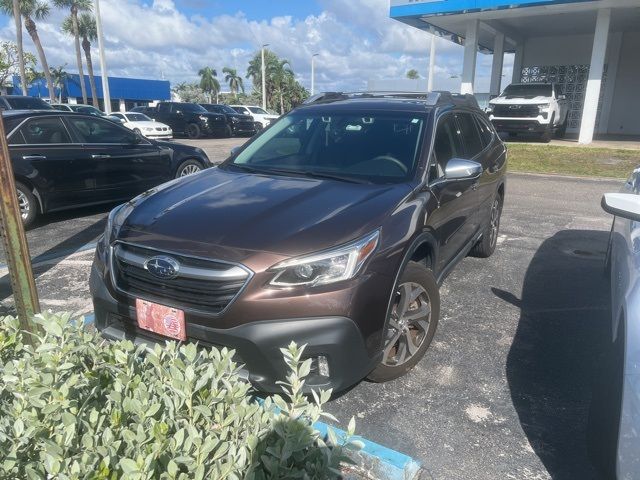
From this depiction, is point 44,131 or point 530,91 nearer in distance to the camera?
point 44,131

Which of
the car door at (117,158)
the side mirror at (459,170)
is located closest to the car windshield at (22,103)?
the car door at (117,158)

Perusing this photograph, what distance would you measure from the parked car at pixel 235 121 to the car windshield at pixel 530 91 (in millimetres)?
14060

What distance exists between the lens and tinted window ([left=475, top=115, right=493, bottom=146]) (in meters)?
5.11

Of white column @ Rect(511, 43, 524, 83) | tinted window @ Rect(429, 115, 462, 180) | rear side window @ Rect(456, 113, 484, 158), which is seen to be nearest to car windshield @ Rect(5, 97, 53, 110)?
rear side window @ Rect(456, 113, 484, 158)

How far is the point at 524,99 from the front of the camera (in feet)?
53.3

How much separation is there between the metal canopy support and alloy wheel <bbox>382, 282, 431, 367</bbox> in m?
1.84


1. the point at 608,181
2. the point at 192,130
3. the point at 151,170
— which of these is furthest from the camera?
the point at 192,130

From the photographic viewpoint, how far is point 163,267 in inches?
102

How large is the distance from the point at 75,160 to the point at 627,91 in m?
21.7

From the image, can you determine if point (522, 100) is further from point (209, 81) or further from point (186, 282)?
point (209, 81)

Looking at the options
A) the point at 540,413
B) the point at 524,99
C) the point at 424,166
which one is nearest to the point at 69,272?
the point at 424,166

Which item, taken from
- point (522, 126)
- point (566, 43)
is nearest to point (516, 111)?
point (522, 126)

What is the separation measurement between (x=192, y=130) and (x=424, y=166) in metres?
23.8

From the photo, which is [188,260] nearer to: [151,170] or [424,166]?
[424,166]
